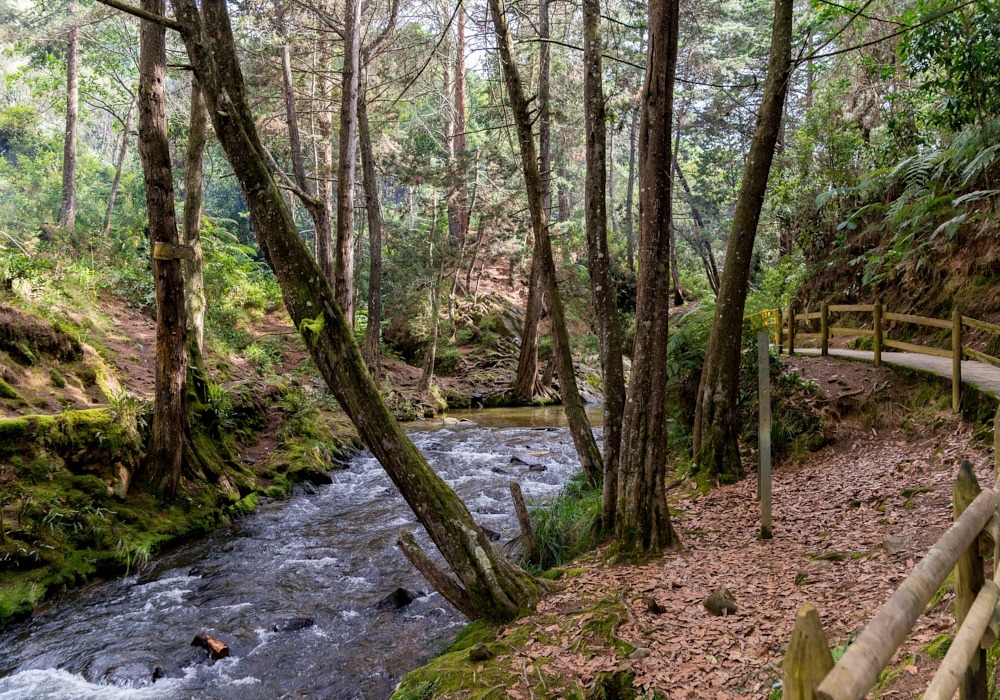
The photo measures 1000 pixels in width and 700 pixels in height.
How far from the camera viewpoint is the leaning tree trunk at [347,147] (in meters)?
12.6

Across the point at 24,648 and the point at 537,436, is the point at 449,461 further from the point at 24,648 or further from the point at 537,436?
the point at 24,648

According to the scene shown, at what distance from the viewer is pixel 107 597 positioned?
263 inches

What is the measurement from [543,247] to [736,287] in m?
2.64

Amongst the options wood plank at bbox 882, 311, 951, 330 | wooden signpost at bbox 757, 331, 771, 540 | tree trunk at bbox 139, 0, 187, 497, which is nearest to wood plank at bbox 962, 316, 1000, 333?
wood plank at bbox 882, 311, 951, 330

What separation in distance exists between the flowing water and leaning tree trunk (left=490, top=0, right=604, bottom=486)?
155 cm

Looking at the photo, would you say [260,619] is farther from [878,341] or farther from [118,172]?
[118,172]

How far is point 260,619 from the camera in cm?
632

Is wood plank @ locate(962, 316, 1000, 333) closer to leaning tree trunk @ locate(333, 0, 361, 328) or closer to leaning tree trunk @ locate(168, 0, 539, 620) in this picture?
leaning tree trunk @ locate(168, 0, 539, 620)

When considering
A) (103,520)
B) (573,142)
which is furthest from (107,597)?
(573,142)

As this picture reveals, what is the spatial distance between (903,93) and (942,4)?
528 centimetres

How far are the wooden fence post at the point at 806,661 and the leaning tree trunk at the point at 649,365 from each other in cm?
454

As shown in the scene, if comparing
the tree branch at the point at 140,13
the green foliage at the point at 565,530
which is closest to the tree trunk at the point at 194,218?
the tree branch at the point at 140,13

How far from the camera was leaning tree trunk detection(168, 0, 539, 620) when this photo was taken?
4.91m

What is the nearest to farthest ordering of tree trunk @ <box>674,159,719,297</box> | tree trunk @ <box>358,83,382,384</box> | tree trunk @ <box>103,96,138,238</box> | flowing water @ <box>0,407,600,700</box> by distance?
flowing water @ <box>0,407,600,700</box>, tree trunk @ <box>358,83,382,384</box>, tree trunk @ <box>103,96,138,238</box>, tree trunk @ <box>674,159,719,297</box>
